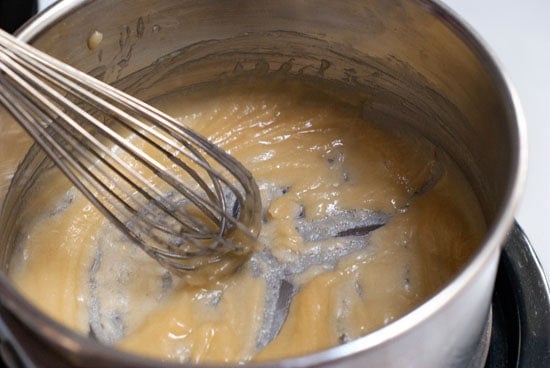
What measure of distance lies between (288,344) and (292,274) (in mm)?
109

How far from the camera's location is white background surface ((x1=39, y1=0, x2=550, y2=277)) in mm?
906

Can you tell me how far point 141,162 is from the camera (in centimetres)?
83

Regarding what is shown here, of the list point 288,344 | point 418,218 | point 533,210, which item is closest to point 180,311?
point 288,344

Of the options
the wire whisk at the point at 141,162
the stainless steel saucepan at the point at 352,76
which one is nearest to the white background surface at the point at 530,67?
the stainless steel saucepan at the point at 352,76

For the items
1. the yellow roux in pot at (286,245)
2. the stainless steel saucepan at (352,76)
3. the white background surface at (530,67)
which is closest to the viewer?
the stainless steel saucepan at (352,76)

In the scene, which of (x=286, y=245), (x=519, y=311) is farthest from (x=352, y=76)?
(x=519, y=311)

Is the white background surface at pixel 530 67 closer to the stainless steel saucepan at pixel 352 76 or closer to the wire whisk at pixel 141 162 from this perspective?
the stainless steel saucepan at pixel 352 76

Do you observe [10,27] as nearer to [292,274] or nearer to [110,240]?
[110,240]

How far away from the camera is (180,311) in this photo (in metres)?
0.83

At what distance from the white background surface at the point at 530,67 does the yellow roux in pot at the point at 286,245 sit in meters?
0.09

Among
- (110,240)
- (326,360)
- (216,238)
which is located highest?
(326,360)

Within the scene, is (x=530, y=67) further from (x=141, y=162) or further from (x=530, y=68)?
(x=141, y=162)

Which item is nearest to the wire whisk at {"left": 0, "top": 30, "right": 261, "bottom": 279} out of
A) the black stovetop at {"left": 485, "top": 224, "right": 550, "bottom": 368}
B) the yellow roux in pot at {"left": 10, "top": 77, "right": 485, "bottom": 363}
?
the yellow roux in pot at {"left": 10, "top": 77, "right": 485, "bottom": 363}

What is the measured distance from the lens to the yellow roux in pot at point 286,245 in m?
0.81
